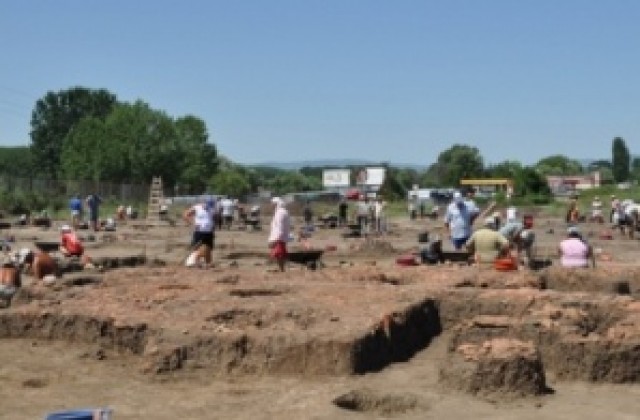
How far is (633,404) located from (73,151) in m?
85.8

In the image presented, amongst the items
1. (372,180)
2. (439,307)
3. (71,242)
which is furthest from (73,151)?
(439,307)

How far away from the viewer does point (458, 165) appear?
121m

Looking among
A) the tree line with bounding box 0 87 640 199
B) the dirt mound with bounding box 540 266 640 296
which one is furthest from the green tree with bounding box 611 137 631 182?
the dirt mound with bounding box 540 266 640 296

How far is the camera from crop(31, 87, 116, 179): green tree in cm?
11269

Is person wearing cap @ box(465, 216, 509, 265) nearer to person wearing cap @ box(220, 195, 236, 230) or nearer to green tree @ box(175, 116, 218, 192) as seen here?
person wearing cap @ box(220, 195, 236, 230)

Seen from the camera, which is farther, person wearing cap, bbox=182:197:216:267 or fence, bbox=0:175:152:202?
fence, bbox=0:175:152:202

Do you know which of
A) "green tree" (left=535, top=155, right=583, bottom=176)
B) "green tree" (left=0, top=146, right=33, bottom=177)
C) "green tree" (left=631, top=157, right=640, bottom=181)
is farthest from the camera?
"green tree" (left=535, top=155, right=583, bottom=176)

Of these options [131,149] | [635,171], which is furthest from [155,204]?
[635,171]

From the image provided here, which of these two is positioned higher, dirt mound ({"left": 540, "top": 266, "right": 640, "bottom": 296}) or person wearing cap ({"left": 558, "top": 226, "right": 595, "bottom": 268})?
person wearing cap ({"left": 558, "top": 226, "right": 595, "bottom": 268})

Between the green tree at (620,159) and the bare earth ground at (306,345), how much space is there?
503 ft

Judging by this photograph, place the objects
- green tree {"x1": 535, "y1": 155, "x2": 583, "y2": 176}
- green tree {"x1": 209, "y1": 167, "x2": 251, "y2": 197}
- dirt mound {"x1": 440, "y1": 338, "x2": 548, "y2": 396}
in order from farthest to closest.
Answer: green tree {"x1": 535, "y1": 155, "x2": 583, "y2": 176}, green tree {"x1": 209, "y1": 167, "x2": 251, "y2": 197}, dirt mound {"x1": 440, "y1": 338, "x2": 548, "y2": 396}

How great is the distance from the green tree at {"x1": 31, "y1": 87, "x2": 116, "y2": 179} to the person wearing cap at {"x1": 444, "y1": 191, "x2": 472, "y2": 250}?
9772cm

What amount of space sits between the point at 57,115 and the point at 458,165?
46904 mm

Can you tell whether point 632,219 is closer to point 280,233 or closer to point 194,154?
point 280,233
